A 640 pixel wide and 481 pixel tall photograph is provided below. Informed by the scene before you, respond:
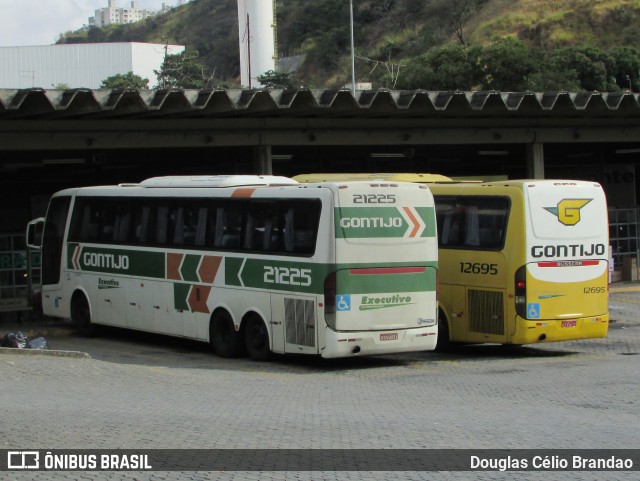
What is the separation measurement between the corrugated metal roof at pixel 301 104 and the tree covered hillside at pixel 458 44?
48.5 meters

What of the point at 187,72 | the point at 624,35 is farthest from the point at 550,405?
the point at 187,72

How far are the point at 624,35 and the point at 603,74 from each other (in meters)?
19.1

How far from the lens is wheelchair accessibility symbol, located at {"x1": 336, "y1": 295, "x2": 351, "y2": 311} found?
16.4 meters

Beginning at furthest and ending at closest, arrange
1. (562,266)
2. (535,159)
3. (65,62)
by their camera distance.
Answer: (65,62), (535,159), (562,266)

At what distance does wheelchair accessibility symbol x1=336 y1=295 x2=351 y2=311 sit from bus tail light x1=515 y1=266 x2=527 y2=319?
3.36m

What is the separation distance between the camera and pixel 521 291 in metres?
18.0

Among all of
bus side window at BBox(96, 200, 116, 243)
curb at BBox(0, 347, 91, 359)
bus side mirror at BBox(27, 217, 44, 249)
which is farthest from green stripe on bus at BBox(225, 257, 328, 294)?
bus side mirror at BBox(27, 217, 44, 249)

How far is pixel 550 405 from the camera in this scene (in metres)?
12.9

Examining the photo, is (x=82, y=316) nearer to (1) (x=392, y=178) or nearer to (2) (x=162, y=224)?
(2) (x=162, y=224)

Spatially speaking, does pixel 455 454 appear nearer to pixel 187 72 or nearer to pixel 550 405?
pixel 550 405

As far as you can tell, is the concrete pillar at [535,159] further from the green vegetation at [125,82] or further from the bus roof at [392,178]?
the green vegetation at [125,82]

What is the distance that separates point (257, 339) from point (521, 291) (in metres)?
4.69

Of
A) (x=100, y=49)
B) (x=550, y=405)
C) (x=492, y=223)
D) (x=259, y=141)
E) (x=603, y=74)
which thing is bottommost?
(x=550, y=405)

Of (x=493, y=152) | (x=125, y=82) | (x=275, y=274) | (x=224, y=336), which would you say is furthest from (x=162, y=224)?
(x=125, y=82)
